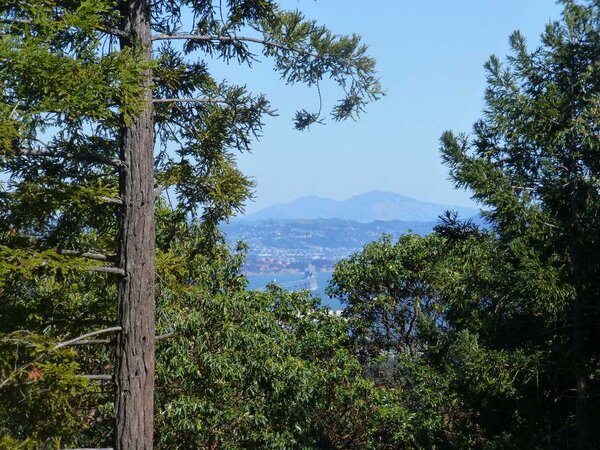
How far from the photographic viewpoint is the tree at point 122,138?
4.72 meters

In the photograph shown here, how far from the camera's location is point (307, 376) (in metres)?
11.6

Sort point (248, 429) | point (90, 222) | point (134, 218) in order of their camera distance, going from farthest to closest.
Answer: point (248, 429) → point (90, 222) → point (134, 218)

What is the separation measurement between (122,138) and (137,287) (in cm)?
117

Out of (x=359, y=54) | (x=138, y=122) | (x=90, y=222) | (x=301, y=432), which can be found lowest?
(x=301, y=432)

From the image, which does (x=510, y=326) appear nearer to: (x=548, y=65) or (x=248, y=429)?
(x=548, y=65)

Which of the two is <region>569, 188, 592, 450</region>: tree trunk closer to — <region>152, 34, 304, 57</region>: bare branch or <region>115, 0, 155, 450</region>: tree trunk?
<region>152, 34, 304, 57</region>: bare branch

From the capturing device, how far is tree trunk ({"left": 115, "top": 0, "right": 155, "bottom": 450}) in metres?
5.55

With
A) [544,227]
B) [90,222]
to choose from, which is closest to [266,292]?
[544,227]

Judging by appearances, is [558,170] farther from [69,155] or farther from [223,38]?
[69,155]

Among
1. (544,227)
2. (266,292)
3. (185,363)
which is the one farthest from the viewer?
(266,292)

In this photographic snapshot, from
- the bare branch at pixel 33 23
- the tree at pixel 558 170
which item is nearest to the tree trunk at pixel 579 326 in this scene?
the tree at pixel 558 170

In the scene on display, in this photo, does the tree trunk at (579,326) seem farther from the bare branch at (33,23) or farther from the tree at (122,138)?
the bare branch at (33,23)

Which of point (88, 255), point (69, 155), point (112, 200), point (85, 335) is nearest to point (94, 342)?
point (85, 335)

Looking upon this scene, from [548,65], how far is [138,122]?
5280 mm
